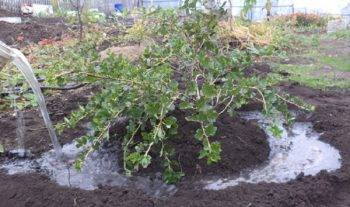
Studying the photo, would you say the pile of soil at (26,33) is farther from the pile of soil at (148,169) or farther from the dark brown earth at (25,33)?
the pile of soil at (148,169)

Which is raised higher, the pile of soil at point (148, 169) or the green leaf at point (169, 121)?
the green leaf at point (169, 121)

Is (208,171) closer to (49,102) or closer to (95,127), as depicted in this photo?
(95,127)

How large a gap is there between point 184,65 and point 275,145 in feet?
3.01

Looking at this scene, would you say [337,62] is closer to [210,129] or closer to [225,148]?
[225,148]

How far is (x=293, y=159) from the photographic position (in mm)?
3367

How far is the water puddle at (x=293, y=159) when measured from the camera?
305 cm

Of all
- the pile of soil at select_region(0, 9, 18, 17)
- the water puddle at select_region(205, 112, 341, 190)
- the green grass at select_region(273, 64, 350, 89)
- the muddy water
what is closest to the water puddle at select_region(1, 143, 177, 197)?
the muddy water

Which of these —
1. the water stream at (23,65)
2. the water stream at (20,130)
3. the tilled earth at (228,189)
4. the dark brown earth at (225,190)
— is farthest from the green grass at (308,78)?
the water stream at (23,65)

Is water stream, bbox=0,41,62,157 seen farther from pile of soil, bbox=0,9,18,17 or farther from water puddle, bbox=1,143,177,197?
pile of soil, bbox=0,9,18,17

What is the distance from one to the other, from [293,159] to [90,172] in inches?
56.1

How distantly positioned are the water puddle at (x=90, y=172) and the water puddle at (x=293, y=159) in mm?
357

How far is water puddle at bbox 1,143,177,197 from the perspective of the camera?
2.98 m

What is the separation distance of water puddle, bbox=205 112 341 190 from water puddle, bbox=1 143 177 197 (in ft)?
1.17

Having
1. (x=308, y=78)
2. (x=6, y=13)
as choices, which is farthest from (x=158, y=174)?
(x=6, y=13)
